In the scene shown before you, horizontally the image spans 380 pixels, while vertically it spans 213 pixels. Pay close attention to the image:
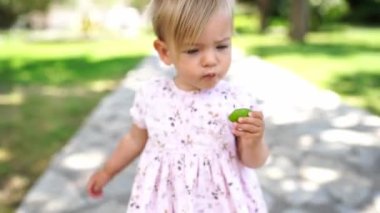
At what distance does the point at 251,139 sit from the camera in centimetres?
231

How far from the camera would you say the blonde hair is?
2.25 meters

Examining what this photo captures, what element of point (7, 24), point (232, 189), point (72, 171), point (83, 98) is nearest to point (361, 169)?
point (72, 171)

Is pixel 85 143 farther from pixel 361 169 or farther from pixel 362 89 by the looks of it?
pixel 362 89

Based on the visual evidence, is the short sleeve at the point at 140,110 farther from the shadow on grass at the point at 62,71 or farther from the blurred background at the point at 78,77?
the shadow on grass at the point at 62,71

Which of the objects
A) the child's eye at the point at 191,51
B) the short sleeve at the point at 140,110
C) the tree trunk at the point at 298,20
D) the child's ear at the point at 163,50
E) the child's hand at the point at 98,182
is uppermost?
the tree trunk at the point at 298,20

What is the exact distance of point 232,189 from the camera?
2398 mm

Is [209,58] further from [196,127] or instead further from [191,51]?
[196,127]

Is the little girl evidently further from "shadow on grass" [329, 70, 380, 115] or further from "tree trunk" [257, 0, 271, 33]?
"tree trunk" [257, 0, 271, 33]

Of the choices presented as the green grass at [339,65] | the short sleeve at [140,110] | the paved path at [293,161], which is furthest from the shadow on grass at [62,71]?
the short sleeve at [140,110]

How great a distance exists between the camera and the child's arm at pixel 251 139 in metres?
2.23

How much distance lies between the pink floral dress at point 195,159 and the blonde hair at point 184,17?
0.75 feet

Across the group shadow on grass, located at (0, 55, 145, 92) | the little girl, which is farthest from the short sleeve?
shadow on grass, located at (0, 55, 145, 92)

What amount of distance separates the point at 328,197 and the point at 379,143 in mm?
1152

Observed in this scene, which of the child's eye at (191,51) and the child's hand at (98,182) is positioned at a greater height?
the child's eye at (191,51)
